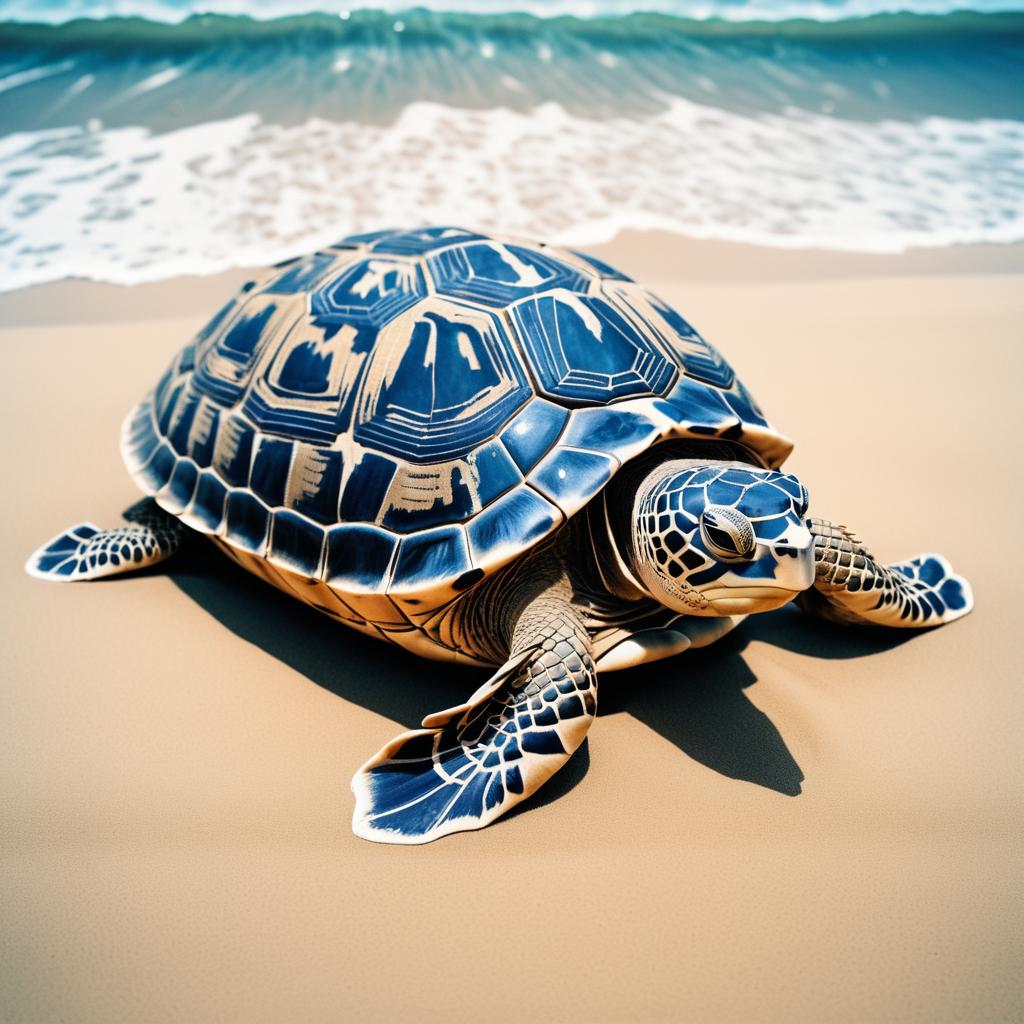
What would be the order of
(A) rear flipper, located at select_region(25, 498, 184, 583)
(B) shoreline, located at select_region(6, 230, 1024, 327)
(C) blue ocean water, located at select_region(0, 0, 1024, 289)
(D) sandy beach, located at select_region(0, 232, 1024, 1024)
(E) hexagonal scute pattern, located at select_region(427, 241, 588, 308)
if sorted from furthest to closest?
(C) blue ocean water, located at select_region(0, 0, 1024, 289), (B) shoreline, located at select_region(6, 230, 1024, 327), (A) rear flipper, located at select_region(25, 498, 184, 583), (E) hexagonal scute pattern, located at select_region(427, 241, 588, 308), (D) sandy beach, located at select_region(0, 232, 1024, 1024)

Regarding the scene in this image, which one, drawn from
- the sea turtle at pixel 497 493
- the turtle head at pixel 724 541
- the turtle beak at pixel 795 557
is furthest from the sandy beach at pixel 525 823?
the turtle beak at pixel 795 557

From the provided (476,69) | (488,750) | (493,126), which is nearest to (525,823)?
(488,750)

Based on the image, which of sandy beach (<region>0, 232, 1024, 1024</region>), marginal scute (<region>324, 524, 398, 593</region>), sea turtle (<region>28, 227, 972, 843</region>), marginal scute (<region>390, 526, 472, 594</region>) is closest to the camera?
sandy beach (<region>0, 232, 1024, 1024</region>)

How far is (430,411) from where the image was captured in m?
2.33

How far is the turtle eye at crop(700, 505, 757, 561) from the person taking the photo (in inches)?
74.9

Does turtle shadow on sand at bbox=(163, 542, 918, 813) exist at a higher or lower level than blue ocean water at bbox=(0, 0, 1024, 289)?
lower

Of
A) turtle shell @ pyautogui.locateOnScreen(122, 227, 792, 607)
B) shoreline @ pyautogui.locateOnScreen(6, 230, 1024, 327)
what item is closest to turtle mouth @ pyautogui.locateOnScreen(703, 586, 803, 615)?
turtle shell @ pyautogui.locateOnScreen(122, 227, 792, 607)

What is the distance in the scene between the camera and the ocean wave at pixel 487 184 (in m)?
6.01

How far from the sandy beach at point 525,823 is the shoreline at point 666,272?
2149mm

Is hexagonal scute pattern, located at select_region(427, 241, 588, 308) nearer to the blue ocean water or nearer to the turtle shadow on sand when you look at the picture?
the turtle shadow on sand

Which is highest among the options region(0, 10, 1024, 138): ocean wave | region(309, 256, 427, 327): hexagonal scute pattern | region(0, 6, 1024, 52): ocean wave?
region(0, 6, 1024, 52): ocean wave

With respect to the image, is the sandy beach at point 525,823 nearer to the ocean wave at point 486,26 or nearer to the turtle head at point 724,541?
the turtle head at point 724,541

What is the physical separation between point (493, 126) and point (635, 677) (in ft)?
23.2

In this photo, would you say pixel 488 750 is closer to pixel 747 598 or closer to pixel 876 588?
pixel 747 598
